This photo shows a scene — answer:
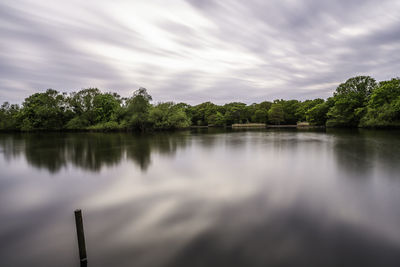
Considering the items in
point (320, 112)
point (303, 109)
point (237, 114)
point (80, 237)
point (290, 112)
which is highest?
point (303, 109)

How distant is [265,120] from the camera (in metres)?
93.7

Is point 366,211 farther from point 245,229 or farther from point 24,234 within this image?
point 24,234

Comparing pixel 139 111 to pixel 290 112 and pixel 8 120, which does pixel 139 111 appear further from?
pixel 290 112

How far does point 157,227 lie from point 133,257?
4.29 feet

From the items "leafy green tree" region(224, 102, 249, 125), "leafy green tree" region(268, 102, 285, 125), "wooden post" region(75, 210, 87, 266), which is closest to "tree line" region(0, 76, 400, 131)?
"leafy green tree" region(268, 102, 285, 125)

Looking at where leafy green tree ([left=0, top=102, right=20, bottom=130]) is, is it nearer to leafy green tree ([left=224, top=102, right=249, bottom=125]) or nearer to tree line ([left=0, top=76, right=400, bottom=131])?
tree line ([left=0, top=76, right=400, bottom=131])

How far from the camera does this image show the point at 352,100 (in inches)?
2087

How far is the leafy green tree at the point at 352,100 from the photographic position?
5306cm

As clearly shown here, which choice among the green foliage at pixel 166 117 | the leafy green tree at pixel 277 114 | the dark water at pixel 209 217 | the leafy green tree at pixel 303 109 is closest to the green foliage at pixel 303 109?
the leafy green tree at pixel 303 109

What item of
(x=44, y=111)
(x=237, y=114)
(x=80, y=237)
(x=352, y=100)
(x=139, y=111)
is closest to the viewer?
(x=80, y=237)

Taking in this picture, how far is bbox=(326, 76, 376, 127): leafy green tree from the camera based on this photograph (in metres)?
53.1

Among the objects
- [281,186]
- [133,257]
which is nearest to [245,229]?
[133,257]

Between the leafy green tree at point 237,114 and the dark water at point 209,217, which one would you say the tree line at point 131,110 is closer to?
the leafy green tree at point 237,114

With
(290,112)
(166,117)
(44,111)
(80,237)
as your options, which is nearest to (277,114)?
(290,112)
